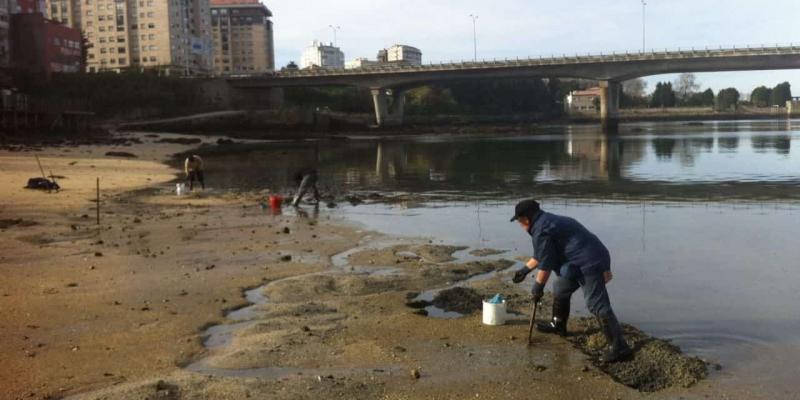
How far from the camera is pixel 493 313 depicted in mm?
8766

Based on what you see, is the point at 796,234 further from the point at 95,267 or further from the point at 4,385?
the point at 4,385

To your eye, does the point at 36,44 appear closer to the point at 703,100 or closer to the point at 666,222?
the point at 666,222

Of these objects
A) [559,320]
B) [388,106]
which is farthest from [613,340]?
[388,106]

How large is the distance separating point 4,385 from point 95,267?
5.53 metres

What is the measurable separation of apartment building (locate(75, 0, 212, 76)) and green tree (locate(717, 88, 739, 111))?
119 meters

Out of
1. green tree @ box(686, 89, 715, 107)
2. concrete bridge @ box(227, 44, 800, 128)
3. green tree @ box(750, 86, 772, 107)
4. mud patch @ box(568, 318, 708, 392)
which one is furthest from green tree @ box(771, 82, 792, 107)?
mud patch @ box(568, 318, 708, 392)

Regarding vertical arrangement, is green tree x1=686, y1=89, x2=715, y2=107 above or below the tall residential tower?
below

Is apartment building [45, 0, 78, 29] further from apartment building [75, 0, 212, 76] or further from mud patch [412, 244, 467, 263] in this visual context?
mud patch [412, 244, 467, 263]

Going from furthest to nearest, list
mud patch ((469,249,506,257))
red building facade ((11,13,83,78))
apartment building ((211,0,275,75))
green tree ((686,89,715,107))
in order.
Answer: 1. apartment building ((211,0,275,75))
2. green tree ((686,89,715,107))
3. red building facade ((11,13,83,78))
4. mud patch ((469,249,506,257))

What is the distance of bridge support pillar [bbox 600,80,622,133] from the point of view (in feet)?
318

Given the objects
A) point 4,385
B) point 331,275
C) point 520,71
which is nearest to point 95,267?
point 331,275

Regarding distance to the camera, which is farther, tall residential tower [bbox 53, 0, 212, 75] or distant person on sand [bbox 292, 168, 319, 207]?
tall residential tower [bbox 53, 0, 212, 75]

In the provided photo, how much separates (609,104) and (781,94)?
101666 millimetres

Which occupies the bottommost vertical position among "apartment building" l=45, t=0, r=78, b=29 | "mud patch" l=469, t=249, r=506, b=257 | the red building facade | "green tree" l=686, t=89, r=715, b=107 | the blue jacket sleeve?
"mud patch" l=469, t=249, r=506, b=257
